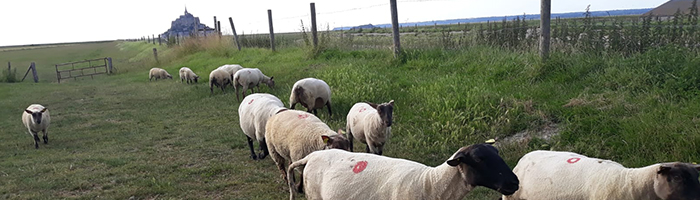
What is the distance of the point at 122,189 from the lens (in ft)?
17.3

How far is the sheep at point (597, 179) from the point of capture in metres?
2.82

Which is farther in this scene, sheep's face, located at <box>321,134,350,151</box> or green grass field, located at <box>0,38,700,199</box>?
green grass field, located at <box>0,38,700,199</box>

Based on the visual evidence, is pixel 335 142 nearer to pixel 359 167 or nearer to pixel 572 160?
pixel 359 167

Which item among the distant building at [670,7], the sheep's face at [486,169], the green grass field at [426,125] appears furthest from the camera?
the distant building at [670,7]

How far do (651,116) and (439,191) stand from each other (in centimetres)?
355

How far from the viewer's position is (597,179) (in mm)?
3258

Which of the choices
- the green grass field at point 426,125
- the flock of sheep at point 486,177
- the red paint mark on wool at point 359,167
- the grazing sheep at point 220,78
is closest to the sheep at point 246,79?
the green grass field at point 426,125

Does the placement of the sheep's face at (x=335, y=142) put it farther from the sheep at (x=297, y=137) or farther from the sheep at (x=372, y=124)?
the sheep at (x=372, y=124)

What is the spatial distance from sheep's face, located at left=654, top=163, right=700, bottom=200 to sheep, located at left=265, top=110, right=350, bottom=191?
253 cm

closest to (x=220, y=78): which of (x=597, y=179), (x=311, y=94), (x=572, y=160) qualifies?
(x=311, y=94)

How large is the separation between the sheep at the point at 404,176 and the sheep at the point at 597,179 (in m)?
0.67

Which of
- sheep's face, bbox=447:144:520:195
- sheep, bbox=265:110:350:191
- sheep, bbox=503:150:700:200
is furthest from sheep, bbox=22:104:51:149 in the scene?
sheep, bbox=503:150:700:200

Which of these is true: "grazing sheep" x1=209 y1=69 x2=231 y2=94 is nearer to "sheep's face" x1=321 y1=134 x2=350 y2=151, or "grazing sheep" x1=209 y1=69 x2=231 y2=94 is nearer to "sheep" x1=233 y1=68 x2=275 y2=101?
"sheep" x1=233 y1=68 x2=275 y2=101

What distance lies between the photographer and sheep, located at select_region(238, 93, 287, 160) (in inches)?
236
